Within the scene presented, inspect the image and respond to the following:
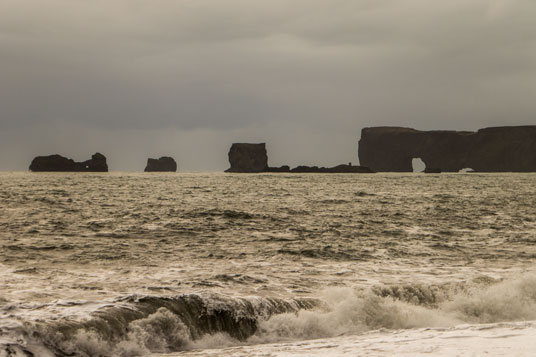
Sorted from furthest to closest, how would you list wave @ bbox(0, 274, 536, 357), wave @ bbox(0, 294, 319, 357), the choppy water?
the choppy water
wave @ bbox(0, 274, 536, 357)
wave @ bbox(0, 294, 319, 357)

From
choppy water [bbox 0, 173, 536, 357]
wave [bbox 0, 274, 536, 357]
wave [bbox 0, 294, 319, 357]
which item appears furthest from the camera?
choppy water [bbox 0, 173, 536, 357]

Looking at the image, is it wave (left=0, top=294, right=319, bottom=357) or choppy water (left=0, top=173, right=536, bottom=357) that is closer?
wave (left=0, top=294, right=319, bottom=357)

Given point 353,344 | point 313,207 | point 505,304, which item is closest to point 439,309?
point 505,304

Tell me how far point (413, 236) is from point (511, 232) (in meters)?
4.84

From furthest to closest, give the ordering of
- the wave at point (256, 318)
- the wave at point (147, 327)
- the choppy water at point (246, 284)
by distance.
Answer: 1. the choppy water at point (246, 284)
2. the wave at point (256, 318)
3. the wave at point (147, 327)

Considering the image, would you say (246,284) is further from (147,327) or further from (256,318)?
(147,327)

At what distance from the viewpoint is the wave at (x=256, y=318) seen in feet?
34.1

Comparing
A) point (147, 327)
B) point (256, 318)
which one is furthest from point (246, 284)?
point (147, 327)

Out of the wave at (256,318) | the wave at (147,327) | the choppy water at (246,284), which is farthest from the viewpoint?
the choppy water at (246,284)

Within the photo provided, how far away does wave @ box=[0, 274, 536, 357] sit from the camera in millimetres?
10391

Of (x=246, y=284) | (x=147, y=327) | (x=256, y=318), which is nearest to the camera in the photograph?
(x=147, y=327)

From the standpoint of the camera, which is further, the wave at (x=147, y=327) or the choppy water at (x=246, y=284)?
the choppy water at (x=246, y=284)

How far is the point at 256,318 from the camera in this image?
12.5 meters

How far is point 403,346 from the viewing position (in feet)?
33.2
